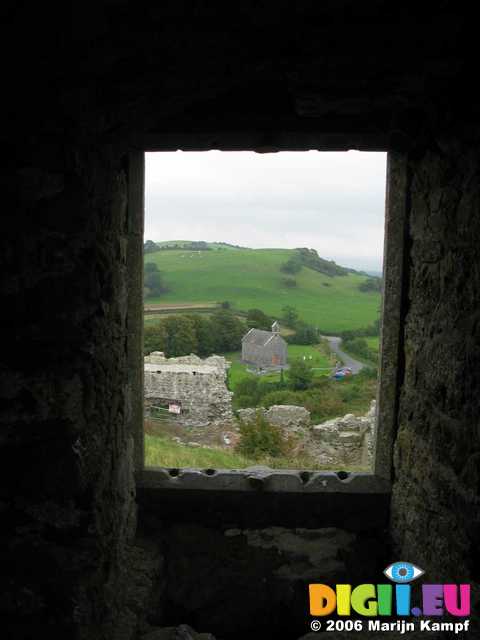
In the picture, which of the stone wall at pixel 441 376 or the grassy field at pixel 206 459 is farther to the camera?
the grassy field at pixel 206 459

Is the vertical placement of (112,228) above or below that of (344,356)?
above

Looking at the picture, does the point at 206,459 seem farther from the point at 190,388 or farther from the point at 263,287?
the point at 263,287

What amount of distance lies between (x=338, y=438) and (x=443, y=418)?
227cm

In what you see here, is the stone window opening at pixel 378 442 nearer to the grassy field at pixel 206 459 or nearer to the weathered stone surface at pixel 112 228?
the weathered stone surface at pixel 112 228

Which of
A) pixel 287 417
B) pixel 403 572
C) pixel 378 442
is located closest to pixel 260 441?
pixel 287 417

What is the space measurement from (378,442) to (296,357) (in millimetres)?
1423

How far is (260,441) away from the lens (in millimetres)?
3873

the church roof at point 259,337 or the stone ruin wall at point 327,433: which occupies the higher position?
the church roof at point 259,337

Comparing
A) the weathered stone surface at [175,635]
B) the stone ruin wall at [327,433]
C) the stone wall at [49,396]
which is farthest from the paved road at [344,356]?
the stone wall at [49,396]

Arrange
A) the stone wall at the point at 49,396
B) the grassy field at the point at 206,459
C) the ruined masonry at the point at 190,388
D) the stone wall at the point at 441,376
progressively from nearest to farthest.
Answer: the stone wall at the point at 49,396
the stone wall at the point at 441,376
the grassy field at the point at 206,459
the ruined masonry at the point at 190,388

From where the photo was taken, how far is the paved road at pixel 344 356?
12.5 ft

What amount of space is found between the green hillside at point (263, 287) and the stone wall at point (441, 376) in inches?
54.0

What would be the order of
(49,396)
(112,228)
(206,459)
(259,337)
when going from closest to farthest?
(49,396) → (112,228) → (206,459) → (259,337)

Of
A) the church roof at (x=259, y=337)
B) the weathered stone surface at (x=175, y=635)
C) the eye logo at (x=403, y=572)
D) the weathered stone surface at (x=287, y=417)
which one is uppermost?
the church roof at (x=259, y=337)
